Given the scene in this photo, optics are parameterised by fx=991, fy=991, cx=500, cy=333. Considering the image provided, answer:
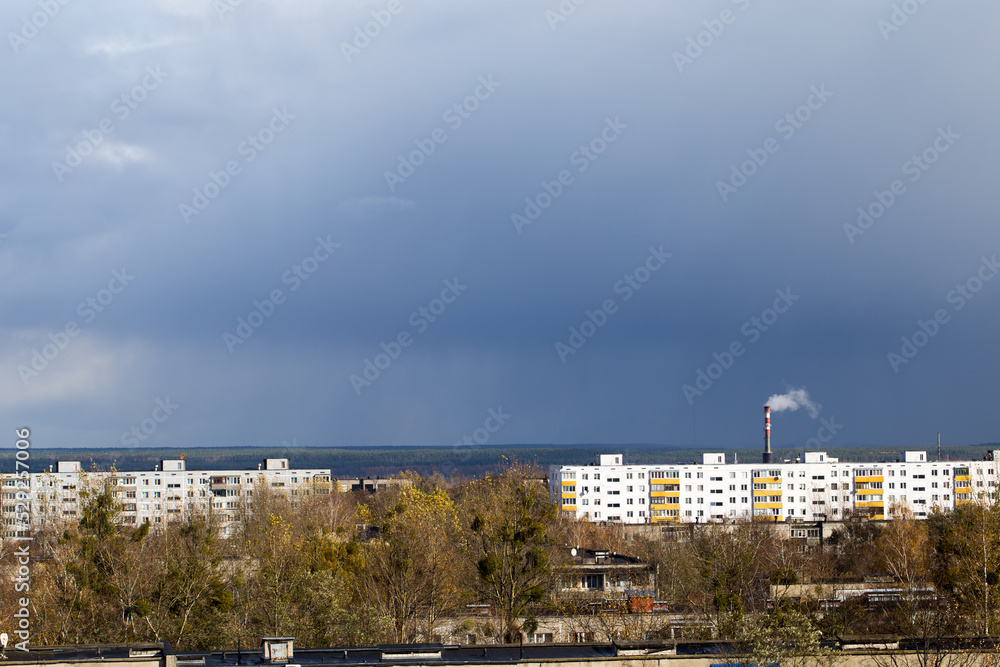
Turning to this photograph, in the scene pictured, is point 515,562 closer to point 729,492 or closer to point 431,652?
point 431,652

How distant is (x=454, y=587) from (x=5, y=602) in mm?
23472

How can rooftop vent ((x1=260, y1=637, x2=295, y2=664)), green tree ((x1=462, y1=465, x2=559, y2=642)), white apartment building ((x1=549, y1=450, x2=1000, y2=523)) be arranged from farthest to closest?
1. white apartment building ((x1=549, y1=450, x2=1000, y2=523))
2. green tree ((x1=462, y1=465, x2=559, y2=642))
3. rooftop vent ((x1=260, y1=637, x2=295, y2=664))

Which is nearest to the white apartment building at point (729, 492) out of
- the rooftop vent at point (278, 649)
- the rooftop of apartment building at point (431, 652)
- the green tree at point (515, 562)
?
the green tree at point (515, 562)

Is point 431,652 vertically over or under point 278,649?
under

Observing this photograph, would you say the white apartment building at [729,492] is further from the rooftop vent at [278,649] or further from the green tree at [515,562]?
the rooftop vent at [278,649]

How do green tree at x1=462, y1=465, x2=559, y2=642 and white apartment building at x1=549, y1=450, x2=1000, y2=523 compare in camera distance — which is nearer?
green tree at x1=462, y1=465, x2=559, y2=642

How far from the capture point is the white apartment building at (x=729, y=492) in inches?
5197

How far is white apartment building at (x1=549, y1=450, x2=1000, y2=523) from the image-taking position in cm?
13200

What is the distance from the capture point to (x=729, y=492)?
134 m

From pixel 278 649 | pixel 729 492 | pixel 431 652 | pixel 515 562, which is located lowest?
pixel 729 492

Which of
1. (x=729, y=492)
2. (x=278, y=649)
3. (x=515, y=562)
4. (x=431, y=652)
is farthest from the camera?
(x=729, y=492)

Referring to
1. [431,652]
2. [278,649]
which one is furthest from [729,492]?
[278,649]

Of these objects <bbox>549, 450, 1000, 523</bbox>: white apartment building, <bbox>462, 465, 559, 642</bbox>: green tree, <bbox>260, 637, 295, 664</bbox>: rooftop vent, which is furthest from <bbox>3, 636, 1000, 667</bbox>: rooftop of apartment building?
<bbox>549, 450, 1000, 523</bbox>: white apartment building

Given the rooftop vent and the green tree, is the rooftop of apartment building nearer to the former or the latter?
the rooftop vent
